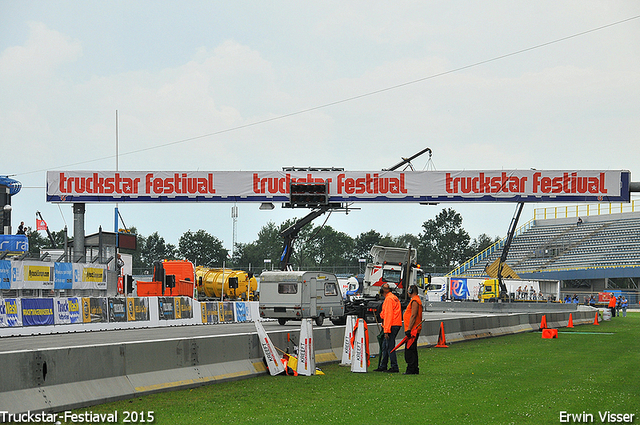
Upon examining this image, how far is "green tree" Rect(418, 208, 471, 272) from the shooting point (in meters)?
146

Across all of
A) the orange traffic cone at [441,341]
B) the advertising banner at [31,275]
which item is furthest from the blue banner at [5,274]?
the orange traffic cone at [441,341]

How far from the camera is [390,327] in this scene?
47.8ft

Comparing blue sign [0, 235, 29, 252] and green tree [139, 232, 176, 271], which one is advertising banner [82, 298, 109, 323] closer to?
blue sign [0, 235, 29, 252]

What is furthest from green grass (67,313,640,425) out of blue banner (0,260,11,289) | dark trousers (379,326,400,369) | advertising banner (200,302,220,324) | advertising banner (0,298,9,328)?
advertising banner (200,302,220,324)

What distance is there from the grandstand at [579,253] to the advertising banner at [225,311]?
44.7 meters

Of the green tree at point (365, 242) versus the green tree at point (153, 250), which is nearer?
the green tree at point (153, 250)

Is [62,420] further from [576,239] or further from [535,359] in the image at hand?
[576,239]

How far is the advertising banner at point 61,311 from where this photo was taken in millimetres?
23812

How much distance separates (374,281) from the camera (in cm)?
3750

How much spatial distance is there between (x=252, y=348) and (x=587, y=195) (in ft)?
74.1

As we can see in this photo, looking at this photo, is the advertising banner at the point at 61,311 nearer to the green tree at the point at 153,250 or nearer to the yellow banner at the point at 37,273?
the yellow banner at the point at 37,273

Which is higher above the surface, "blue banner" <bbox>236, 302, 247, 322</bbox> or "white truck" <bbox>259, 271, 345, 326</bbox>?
"white truck" <bbox>259, 271, 345, 326</bbox>

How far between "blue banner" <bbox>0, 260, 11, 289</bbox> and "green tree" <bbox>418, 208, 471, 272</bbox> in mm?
122969

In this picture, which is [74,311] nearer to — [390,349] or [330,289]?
[330,289]
